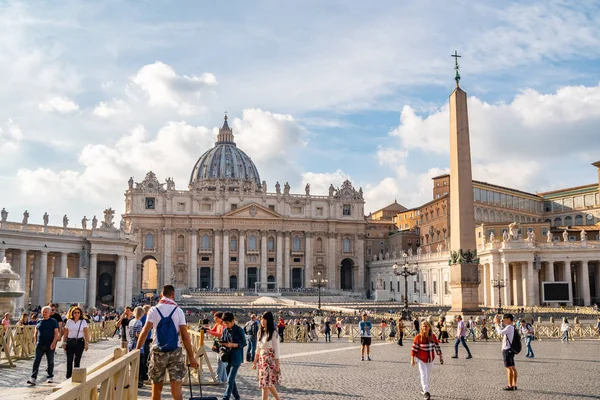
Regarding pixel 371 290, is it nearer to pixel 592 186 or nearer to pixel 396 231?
pixel 396 231

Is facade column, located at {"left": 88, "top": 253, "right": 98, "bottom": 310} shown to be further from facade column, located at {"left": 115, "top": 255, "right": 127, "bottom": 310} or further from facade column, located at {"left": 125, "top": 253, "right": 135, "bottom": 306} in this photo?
facade column, located at {"left": 125, "top": 253, "right": 135, "bottom": 306}

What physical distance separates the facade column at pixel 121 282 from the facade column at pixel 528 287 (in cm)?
3046

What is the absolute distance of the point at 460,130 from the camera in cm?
2533

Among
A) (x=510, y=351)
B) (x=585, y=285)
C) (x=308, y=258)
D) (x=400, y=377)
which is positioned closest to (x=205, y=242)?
(x=308, y=258)

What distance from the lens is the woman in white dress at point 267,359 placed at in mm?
9211

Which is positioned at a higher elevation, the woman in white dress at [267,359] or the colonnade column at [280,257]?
the colonnade column at [280,257]

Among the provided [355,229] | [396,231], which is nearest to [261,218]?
[355,229]

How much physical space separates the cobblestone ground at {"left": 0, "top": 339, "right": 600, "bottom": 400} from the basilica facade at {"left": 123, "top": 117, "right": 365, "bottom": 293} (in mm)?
66106

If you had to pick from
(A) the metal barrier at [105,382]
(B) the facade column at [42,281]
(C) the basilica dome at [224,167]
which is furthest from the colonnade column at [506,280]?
(C) the basilica dome at [224,167]

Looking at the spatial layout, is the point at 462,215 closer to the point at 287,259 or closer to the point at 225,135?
the point at 287,259

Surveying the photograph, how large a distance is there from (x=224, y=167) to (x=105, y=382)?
111 m

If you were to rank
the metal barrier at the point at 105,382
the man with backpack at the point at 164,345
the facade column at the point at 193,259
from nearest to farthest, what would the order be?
the metal barrier at the point at 105,382, the man with backpack at the point at 164,345, the facade column at the point at 193,259

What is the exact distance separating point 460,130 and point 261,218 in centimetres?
6414

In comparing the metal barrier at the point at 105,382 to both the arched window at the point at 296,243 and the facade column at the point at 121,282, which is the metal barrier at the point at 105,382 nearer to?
the facade column at the point at 121,282
